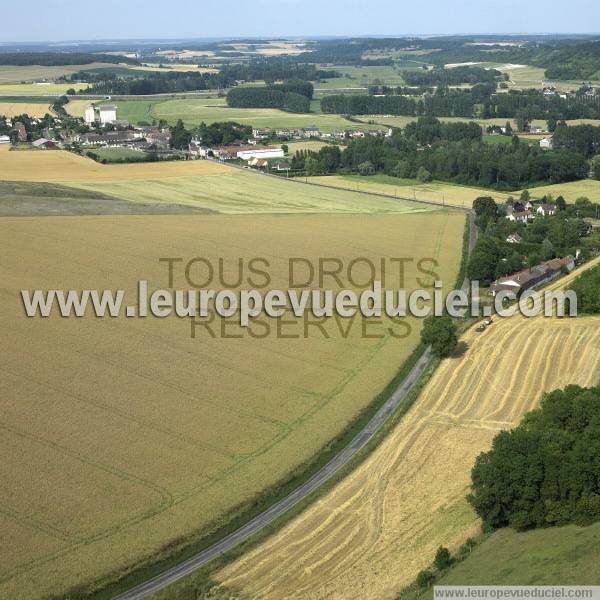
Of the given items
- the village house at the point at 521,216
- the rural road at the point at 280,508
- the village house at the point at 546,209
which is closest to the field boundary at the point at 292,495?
the rural road at the point at 280,508

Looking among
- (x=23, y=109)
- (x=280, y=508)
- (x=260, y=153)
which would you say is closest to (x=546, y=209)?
(x=260, y=153)

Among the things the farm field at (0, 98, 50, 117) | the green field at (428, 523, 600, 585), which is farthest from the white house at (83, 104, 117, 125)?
the green field at (428, 523, 600, 585)

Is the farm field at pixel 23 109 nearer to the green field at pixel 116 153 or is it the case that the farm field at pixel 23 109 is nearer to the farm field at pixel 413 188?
the green field at pixel 116 153

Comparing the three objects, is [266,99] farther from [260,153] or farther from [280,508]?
[280,508]

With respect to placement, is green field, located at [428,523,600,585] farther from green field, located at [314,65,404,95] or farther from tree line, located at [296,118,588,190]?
green field, located at [314,65,404,95]

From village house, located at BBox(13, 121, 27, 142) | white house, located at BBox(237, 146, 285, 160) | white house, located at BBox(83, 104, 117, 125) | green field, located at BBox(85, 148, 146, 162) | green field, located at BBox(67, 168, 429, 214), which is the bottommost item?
green field, located at BBox(67, 168, 429, 214)

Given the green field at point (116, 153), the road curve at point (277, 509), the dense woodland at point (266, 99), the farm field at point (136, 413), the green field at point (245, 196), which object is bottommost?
the road curve at point (277, 509)
